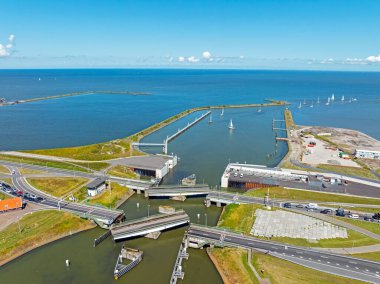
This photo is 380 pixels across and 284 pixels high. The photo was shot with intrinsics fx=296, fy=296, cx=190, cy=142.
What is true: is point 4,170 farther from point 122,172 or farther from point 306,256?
point 306,256

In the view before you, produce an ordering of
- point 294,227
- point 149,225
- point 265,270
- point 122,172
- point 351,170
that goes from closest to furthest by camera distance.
→ point 265,270
point 294,227
point 149,225
point 122,172
point 351,170

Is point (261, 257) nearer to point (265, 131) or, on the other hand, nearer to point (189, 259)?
point (189, 259)

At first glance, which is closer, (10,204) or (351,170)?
(10,204)

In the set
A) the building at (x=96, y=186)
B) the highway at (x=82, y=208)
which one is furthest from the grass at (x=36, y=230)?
the building at (x=96, y=186)

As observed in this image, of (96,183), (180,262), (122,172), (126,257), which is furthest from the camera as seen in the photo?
(122,172)

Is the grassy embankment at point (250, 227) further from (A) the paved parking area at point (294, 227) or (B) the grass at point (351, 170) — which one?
(B) the grass at point (351, 170)

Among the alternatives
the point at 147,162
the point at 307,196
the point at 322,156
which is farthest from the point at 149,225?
the point at 322,156

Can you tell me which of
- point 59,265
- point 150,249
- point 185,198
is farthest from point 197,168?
point 59,265
